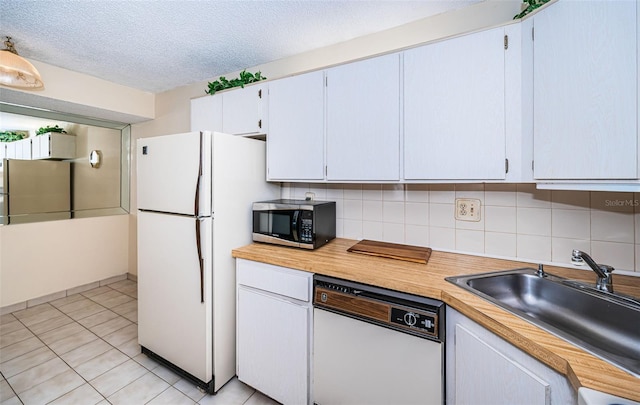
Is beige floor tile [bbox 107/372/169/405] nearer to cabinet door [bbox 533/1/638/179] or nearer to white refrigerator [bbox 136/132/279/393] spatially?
white refrigerator [bbox 136/132/279/393]

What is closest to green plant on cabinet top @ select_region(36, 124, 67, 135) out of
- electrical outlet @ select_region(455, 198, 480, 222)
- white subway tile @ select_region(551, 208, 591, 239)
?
electrical outlet @ select_region(455, 198, 480, 222)

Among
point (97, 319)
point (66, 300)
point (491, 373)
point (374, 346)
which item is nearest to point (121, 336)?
point (97, 319)

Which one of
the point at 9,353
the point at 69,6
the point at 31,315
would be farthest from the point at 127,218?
the point at 69,6

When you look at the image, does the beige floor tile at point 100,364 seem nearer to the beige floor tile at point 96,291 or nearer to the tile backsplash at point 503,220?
the beige floor tile at point 96,291

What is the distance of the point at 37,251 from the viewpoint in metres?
3.04

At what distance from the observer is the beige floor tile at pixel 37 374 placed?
185 centimetres

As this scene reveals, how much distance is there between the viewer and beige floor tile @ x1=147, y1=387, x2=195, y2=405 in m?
1.72

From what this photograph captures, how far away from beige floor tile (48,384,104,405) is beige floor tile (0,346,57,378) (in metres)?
0.58

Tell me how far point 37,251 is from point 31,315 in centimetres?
68

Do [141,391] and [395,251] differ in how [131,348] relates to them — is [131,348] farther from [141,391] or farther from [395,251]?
[395,251]

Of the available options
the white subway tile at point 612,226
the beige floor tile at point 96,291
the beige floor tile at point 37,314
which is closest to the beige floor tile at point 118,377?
the beige floor tile at point 37,314

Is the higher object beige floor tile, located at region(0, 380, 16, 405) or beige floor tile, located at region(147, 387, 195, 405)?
beige floor tile, located at region(0, 380, 16, 405)

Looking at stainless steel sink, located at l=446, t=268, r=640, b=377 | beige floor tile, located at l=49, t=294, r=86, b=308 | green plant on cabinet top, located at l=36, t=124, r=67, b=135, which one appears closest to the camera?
stainless steel sink, located at l=446, t=268, r=640, b=377

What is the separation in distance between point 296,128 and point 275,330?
4.36 feet
